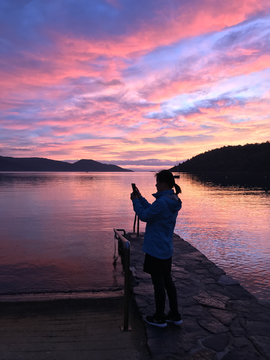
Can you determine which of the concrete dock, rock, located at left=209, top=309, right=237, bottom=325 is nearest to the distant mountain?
the concrete dock

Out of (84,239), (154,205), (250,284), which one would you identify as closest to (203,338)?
(154,205)

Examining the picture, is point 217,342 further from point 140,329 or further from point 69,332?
point 69,332

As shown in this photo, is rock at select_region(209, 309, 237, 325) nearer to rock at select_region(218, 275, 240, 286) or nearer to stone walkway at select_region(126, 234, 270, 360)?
Result: stone walkway at select_region(126, 234, 270, 360)

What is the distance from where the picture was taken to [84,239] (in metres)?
12.7

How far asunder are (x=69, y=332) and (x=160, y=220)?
2.17 meters

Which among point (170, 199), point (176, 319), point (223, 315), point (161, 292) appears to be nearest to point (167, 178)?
point (170, 199)

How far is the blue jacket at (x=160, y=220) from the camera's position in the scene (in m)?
3.52

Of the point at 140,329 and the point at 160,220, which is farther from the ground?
the point at 160,220

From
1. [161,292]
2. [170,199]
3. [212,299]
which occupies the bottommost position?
[212,299]

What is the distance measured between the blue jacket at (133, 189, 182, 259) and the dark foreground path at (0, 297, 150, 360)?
1.28 meters

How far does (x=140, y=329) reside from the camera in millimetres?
3904

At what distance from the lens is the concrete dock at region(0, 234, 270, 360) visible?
331 centimetres

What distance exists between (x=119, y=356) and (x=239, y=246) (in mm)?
9443

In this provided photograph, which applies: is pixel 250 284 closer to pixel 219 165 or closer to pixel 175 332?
pixel 175 332
